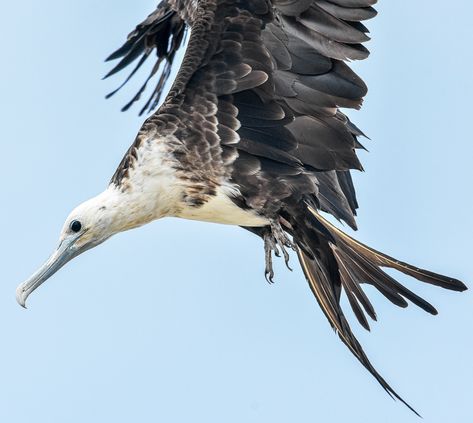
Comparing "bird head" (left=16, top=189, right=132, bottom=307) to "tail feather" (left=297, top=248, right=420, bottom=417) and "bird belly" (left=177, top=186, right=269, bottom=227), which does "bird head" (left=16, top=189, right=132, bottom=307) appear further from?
"tail feather" (left=297, top=248, right=420, bottom=417)

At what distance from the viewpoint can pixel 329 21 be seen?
20.9ft

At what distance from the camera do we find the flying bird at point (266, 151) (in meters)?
6.38

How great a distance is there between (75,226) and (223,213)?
0.77 meters

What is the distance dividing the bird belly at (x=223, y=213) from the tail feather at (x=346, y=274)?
9.4 inches

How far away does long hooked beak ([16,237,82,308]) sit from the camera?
6703mm

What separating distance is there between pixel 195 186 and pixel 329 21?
1058 mm

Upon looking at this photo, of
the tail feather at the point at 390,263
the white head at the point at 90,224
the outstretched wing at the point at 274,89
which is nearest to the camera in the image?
the outstretched wing at the point at 274,89

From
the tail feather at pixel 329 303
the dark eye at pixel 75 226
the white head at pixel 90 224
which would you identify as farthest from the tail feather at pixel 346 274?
the dark eye at pixel 75 226

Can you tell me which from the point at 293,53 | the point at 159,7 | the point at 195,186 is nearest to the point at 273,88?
the point at 293,53

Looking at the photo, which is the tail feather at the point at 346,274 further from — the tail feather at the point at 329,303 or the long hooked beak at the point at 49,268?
the long hooked beak at the point at 49,268

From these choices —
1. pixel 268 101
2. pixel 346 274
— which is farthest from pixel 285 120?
pixel 346 274

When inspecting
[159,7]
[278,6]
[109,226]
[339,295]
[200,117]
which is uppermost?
[159,7]

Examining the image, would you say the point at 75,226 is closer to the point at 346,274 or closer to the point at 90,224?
the point at 90,224

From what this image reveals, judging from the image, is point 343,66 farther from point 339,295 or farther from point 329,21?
point 339,295
